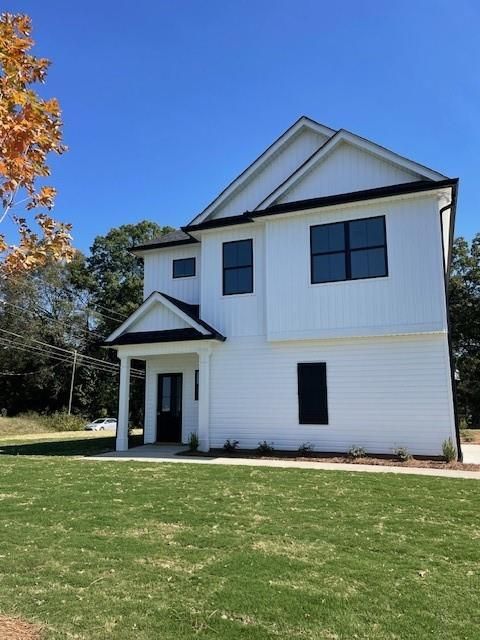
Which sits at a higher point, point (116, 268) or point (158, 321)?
point (116, 268)

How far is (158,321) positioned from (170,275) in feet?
8.93

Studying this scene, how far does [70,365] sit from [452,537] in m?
48.8

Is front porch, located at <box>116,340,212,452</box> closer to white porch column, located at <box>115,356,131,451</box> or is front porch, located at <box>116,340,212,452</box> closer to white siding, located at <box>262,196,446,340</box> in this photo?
white porch column, located at <box>115,356,131,451</box>

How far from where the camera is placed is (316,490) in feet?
29.5

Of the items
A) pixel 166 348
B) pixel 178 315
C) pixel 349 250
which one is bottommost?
pixel 166 348

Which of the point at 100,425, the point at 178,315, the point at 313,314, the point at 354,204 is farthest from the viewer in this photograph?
the point at 100,425

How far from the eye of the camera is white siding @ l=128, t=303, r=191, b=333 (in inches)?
642

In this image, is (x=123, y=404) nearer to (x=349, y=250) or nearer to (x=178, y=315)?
(x=178, y=315)

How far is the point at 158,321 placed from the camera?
1661 centimetres

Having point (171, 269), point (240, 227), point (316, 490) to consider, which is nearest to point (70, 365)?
point (171, 269)

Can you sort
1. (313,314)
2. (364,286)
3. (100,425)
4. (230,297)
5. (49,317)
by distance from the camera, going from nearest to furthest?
(364,286), (313,314), (230,297), (100,425), (49,317)

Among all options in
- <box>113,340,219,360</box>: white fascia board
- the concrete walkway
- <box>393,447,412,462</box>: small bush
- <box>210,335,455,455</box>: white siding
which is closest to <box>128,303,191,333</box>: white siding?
<box>113,340,219,360</box>: white fascia board

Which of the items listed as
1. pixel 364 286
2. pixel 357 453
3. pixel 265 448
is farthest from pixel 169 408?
pixel 364 286

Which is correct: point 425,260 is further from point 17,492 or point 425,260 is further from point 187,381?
point 17,492
